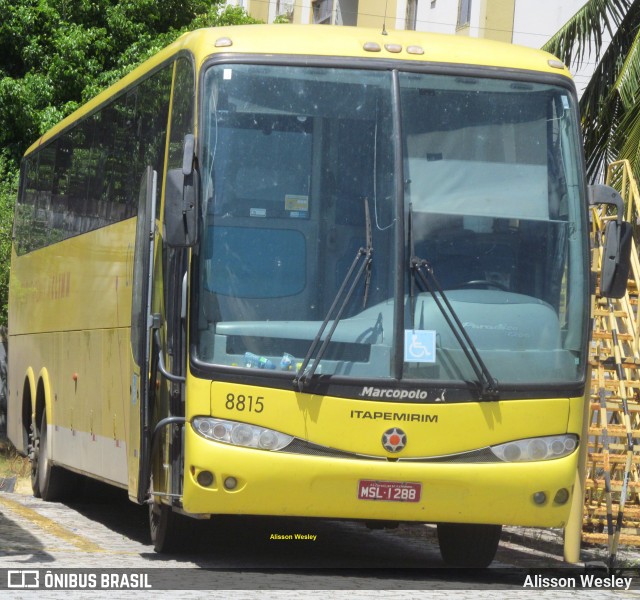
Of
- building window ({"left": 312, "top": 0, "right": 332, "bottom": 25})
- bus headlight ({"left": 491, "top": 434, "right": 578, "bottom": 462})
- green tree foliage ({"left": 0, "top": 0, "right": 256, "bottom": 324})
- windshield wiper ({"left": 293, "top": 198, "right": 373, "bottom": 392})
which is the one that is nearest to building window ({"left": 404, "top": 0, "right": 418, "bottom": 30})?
building window ({"left": 312, "top": 0, "right": 332, "bottom": 25})

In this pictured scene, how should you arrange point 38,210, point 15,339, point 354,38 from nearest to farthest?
point 354,38, point 38,210, point 15,339

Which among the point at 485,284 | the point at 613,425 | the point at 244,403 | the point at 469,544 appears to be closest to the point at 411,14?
the point at 613,425

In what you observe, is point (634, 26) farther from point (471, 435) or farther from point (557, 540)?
point (471, 435)

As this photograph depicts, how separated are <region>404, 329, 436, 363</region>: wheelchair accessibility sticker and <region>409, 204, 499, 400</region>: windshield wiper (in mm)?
100

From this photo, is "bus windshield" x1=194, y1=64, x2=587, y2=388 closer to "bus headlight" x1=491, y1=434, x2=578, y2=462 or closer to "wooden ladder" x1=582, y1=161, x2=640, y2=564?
"bus headlight" x1=491, y1=434, x2=578, y2=462

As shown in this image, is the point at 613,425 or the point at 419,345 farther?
the point at 613,425

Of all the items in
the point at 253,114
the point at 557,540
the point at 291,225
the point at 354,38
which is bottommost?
the point at 557,540

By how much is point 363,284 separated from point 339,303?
0.66 feet

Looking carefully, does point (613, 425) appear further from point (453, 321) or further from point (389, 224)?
point (389, 224)

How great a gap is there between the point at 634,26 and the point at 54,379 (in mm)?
7934

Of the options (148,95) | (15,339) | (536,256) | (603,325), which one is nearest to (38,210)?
(15,339)

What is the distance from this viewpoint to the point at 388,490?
8.26 m

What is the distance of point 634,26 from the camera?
16.0 metres

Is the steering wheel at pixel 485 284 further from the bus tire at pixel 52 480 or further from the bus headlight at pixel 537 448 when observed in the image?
the bus tire at pixel 52 480
